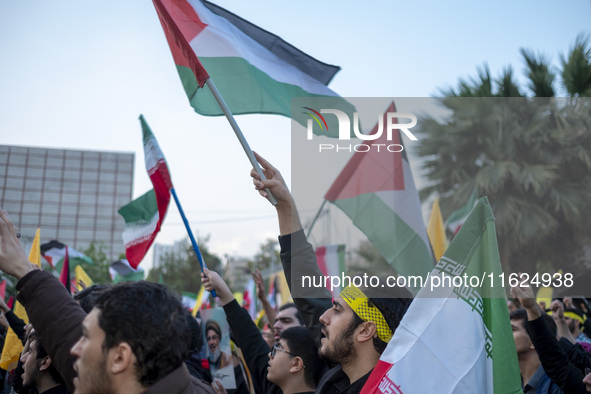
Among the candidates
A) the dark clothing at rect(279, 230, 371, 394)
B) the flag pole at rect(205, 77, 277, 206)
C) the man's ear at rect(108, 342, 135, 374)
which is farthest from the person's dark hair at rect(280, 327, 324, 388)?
the man's ear at rect(108, 342, 135, 374)

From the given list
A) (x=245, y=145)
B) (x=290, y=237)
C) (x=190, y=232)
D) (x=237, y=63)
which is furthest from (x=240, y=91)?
(x=290, y=237)

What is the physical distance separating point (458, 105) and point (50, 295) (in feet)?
11.2

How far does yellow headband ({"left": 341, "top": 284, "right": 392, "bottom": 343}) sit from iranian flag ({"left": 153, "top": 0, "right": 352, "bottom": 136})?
4.10ft

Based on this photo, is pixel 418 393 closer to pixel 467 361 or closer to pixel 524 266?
pixel 467 361

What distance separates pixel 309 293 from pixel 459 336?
3.78 feet

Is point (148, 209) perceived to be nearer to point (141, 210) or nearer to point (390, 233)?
point (141, 210)

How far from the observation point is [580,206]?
4.20 meters

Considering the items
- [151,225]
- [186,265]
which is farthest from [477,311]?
[186,265]

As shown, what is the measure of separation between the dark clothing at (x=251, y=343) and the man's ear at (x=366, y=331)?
0.96 metres

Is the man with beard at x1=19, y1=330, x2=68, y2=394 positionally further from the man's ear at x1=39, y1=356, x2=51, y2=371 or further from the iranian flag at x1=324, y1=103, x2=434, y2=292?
the iranian flag at x1=324, y1=103, x2=434, y2=292

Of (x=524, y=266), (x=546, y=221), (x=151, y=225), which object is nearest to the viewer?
(x=524, y=266)

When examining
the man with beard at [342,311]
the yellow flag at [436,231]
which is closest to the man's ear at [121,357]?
the man with beard at [342,311]

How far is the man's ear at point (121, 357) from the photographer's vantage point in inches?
82.9

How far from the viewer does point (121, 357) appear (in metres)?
2.12
